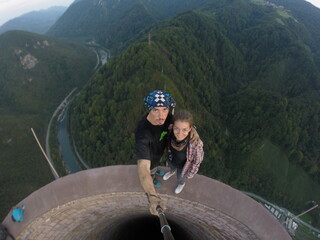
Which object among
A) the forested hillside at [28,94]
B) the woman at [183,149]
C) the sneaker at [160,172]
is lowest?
the forested hillside at [28,94]

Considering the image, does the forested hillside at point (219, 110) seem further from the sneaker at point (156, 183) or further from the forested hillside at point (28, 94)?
the sneaker at point (156, 183)

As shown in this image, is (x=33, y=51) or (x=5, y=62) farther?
(x=33, y=51)

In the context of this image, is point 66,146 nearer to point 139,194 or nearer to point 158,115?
point 139,194

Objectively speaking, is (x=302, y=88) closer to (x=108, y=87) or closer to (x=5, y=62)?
(x=108, y=87)

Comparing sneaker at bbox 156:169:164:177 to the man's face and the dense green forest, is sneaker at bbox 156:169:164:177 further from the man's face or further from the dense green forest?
the dense green forest

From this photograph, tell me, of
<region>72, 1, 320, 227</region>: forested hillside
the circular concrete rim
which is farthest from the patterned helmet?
<region>72, 1, 320, 227</region>: forested hillside

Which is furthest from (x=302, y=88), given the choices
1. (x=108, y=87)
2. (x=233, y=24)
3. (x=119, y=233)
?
(x=119, y=233)

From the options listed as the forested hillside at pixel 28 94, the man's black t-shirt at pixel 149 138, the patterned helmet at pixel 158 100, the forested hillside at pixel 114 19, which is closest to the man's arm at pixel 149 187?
the man's black t-shirt at pixel 149 138
